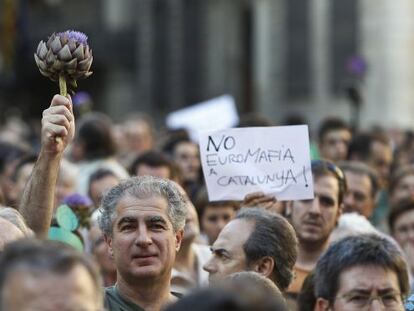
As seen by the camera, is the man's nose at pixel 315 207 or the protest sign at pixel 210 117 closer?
the man's nose at pixel 315 207

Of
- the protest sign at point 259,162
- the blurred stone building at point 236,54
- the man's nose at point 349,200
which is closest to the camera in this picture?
the protest sign at point 259,162

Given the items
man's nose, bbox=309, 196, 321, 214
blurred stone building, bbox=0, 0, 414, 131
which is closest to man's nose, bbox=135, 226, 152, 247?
man's nose, bbox=309, 196, 321, 214

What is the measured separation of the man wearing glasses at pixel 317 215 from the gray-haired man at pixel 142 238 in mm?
1870

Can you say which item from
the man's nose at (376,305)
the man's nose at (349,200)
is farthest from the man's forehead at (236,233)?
the man's nose at (349,200)

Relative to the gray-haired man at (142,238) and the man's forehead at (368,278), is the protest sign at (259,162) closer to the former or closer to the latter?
the gray-haired man at (142,238)

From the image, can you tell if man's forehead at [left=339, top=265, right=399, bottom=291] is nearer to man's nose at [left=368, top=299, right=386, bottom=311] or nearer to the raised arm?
man's nose at [left=368, top=299, right=386, bottom=311]

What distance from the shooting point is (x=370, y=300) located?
5.48m

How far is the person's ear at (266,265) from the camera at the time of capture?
20.5 ft

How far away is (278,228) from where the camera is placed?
633 cm

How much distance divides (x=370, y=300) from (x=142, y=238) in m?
0.92

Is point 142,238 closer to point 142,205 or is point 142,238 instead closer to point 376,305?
point 142,205

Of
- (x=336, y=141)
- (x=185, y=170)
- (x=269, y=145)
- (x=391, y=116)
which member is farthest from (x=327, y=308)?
(x=391, y=116)

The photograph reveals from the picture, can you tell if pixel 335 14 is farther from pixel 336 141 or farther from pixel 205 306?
pixel 205 306

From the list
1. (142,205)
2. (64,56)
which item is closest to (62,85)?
(64,56)
